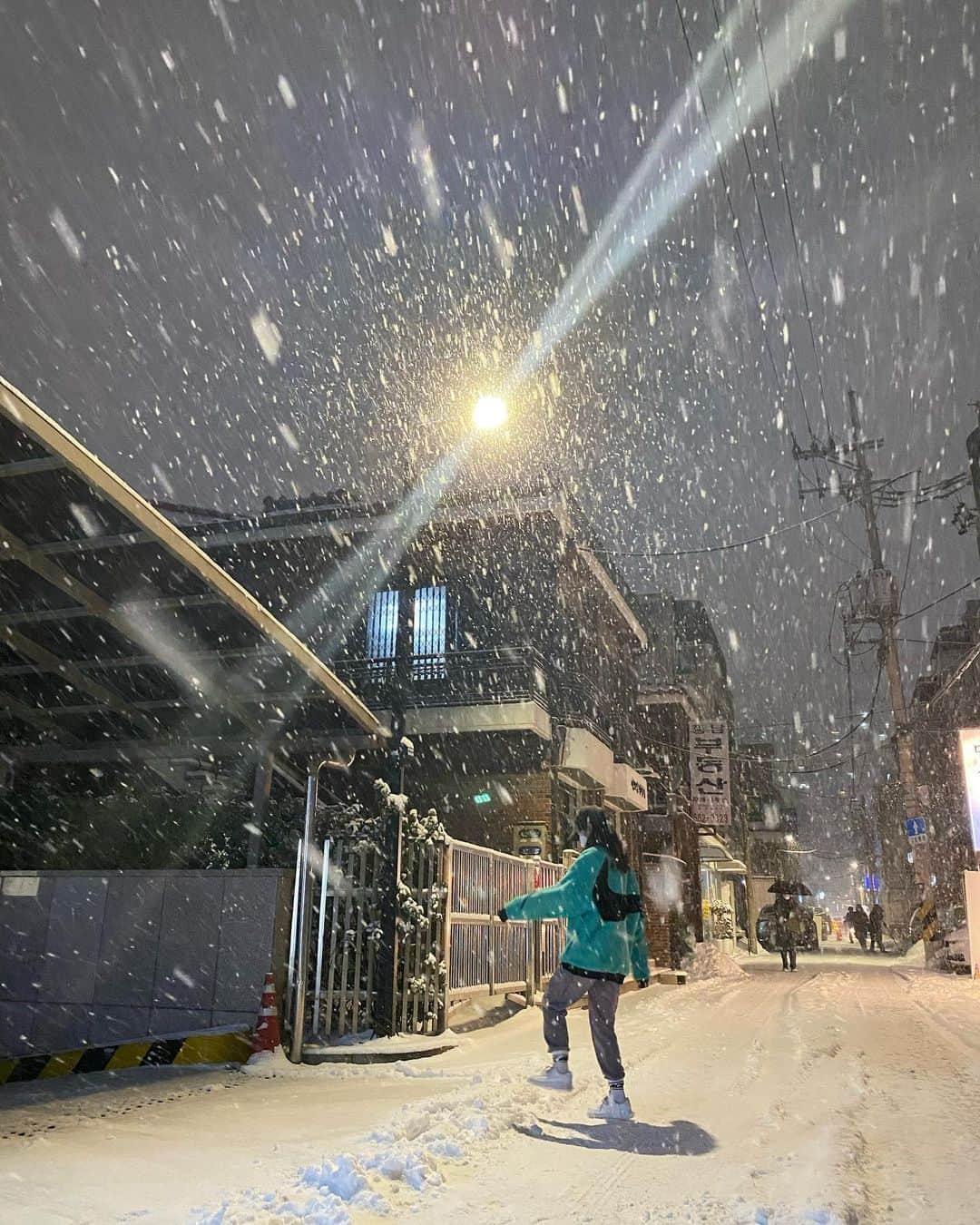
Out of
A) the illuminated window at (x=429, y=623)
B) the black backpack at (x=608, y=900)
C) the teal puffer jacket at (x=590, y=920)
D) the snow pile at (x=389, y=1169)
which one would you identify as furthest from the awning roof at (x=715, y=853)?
the snow pile at (x=389, y=1169)

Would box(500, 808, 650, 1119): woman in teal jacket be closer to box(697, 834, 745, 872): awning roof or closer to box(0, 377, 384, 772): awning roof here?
box(0, 377, 384, 772): awning roof

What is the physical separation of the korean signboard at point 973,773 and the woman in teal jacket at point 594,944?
55.0ft

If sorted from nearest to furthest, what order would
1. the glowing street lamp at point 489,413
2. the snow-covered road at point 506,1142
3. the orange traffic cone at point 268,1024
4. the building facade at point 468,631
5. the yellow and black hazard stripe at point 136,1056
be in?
the snow-covered road at point 506,1142
the yellow and black hazard stripe at point 136,1056
the orange traffic cone at point 268,1024
the glowing street lamp at point 489,413
the building facade at point 468,631

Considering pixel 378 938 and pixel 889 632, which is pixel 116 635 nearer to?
pixel 378 938

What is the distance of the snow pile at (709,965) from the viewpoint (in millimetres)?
20825

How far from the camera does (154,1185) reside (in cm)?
381

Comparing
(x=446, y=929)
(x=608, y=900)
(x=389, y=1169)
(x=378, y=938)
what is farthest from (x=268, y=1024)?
(x=389, y=1169)

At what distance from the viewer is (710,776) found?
86.0 feet

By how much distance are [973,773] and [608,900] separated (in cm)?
1718

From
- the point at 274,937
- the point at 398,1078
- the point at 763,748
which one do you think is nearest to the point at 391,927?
the point at 274,937

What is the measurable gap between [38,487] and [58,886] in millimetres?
3986

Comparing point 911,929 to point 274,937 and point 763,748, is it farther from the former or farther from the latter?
point 274,937

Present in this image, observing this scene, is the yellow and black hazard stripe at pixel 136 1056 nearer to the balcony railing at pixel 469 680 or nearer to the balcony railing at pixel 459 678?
the balcony railing at pixel 469 680

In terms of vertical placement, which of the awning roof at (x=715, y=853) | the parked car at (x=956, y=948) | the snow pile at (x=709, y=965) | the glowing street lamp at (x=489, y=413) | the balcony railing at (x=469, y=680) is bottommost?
the snow pile at (x=709, y=965)
